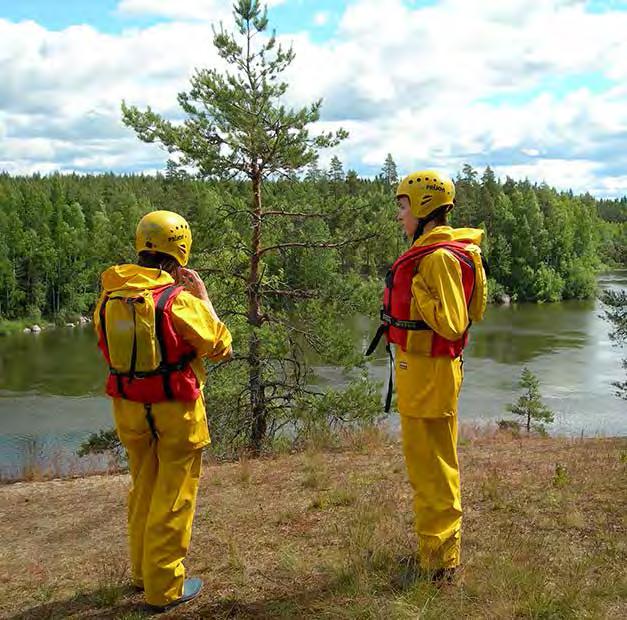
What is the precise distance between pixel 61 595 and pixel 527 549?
251cm

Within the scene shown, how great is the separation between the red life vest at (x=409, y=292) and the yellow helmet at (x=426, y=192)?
0.71 ft

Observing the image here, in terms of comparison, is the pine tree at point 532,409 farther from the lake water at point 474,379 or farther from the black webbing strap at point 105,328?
the black webbing strap at point 105,328

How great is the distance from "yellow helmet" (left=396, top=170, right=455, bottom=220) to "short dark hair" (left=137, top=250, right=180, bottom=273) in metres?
1.21

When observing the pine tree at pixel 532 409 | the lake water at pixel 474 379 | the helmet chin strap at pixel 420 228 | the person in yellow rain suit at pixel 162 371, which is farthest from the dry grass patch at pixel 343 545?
the pine tree at pixel 532 409

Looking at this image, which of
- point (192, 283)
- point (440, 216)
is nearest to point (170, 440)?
point (192, 283)

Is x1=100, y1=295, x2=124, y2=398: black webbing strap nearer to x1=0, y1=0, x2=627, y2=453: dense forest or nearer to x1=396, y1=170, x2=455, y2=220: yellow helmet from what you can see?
x1=396, y1=170, x2=455, y2=220: yellow helmet

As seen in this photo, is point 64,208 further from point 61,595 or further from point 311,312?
point 61,595

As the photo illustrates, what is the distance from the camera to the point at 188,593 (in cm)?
337

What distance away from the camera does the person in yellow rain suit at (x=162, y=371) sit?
3084mm

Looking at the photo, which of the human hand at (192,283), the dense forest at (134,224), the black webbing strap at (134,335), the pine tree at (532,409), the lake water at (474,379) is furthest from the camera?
the dense forest at (134,224)

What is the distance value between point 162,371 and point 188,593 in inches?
45.6

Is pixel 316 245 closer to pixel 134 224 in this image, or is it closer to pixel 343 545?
pixel 343 545

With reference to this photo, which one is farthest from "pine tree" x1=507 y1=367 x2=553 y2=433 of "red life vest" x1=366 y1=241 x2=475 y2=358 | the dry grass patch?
"red life vest" x1=366 y1=241 x2=475 y2=358

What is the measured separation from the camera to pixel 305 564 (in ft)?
12.1
